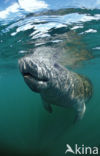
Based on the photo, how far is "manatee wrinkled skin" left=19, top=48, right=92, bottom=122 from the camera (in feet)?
13.3

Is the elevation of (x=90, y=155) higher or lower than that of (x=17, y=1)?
lower

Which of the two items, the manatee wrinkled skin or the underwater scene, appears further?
the underwater scene

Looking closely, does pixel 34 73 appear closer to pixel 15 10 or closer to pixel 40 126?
pixel 15 10

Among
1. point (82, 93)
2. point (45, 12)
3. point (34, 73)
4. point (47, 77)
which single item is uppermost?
point (45, 12)

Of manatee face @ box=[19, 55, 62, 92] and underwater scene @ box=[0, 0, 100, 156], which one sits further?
underwater scene @ box=[0, 0, 100, 156]

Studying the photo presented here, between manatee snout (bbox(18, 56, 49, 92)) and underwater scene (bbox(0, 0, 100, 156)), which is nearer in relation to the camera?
manatee snout (bbox(18, 56, 49, 92))

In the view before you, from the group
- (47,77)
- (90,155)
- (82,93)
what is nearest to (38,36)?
(82,93)

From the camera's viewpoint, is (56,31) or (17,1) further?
(56,31)

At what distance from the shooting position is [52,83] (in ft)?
16.9

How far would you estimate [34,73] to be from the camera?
4113 mm

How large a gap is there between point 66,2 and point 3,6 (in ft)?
8.67

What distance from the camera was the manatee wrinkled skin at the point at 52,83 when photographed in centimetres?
407

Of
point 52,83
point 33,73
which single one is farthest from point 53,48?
point 33,73

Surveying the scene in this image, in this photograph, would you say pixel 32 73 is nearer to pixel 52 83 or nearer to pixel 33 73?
pixel 33 73
